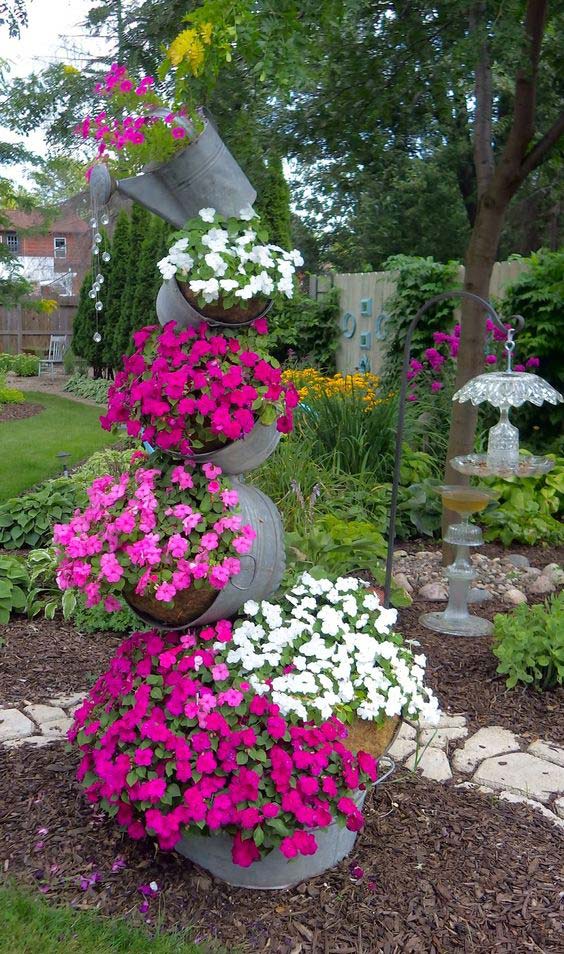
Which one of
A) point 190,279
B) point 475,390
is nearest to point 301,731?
point 190,279

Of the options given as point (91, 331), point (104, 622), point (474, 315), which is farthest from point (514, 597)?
point (91, 331)

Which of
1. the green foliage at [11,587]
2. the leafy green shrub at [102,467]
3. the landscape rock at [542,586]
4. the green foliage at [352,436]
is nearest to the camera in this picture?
the green foliage at [11,587]

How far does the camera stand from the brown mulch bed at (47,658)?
3656mm

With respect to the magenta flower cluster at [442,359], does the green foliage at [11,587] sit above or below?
below

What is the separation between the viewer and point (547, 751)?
10.7 ft

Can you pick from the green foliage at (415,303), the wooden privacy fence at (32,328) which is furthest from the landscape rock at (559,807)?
the wooden privacy fence at (32,328)

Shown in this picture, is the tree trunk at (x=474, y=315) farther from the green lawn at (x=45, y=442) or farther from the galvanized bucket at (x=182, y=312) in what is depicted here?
the green lawn at (x=45, y=442)

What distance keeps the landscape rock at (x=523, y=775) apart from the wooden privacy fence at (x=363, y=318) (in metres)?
5.67

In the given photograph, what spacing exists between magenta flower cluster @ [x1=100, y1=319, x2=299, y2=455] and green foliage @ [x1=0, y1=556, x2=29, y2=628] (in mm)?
2179

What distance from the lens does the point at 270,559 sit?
8.39 ft

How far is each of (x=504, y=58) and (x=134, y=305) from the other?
441 inches

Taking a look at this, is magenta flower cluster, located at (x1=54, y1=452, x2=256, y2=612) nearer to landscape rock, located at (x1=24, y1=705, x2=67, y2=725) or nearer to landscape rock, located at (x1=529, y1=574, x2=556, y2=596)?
landscape rock, located at (x1=24, y1=705, x2=67, y2=725)

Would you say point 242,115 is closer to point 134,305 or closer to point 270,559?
point 270,559

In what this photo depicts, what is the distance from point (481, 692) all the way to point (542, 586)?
144 cm
